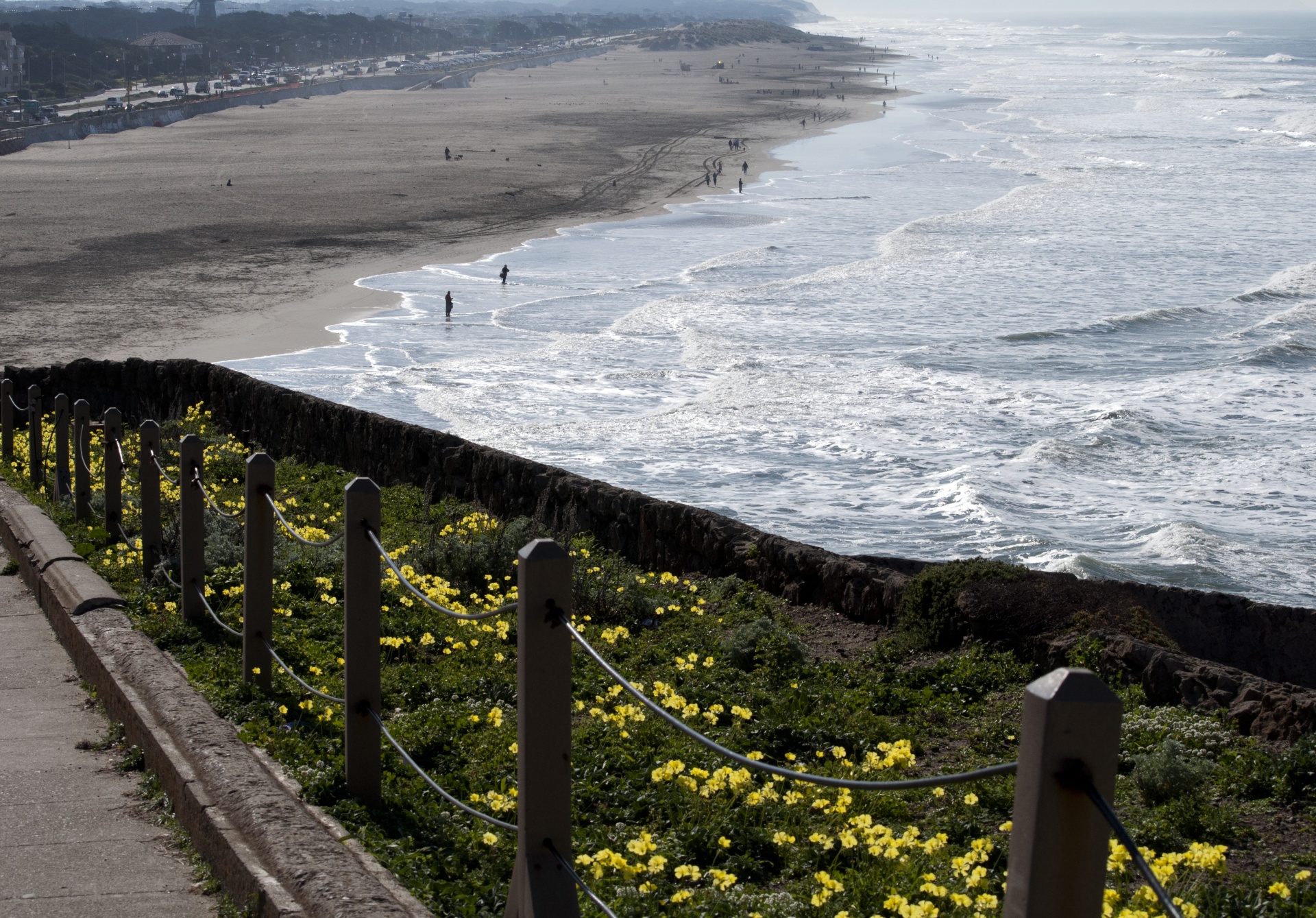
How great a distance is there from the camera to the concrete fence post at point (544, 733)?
3.11 meters

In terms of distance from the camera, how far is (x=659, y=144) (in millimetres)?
72562

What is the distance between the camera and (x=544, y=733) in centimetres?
318

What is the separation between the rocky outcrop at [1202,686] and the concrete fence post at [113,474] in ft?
18.6

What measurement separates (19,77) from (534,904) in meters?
126

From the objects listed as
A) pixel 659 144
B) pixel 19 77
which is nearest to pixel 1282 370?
pixel 659 144

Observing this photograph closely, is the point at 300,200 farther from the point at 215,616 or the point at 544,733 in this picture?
the point at 544,733

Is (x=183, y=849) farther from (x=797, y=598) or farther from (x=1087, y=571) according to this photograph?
(x=1087, y=571)

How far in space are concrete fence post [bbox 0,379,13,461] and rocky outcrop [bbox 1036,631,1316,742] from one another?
33.7ft

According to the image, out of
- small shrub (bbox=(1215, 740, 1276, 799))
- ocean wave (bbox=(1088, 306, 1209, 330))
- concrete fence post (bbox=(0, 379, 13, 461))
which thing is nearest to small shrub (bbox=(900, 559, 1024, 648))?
small shrub (bbox=(1215, 740, 1276, 799))

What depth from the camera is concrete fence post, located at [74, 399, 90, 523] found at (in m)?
8.66

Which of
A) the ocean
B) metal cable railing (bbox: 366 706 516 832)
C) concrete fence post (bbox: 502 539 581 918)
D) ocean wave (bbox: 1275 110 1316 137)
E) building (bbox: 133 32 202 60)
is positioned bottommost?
the ocean

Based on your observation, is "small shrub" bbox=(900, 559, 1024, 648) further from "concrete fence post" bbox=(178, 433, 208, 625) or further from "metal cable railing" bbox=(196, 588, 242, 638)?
"concrete fence post" bbox=(178, 433, 208, 625)

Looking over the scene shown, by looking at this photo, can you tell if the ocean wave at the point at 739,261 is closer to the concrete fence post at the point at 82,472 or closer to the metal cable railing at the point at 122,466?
the metal cable railing at the point at 122,466

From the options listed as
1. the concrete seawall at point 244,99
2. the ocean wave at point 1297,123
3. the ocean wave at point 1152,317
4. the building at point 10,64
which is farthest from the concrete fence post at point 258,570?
the building at point 10,64
